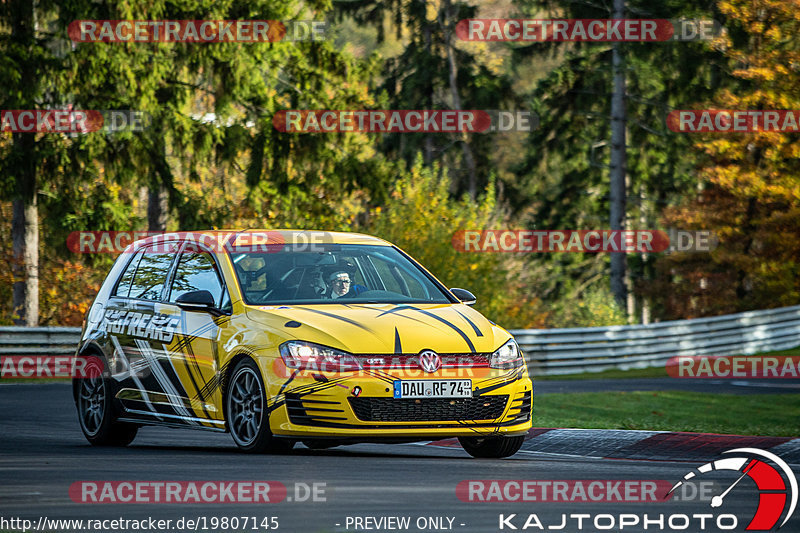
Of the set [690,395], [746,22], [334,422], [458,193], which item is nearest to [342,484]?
[334,422]

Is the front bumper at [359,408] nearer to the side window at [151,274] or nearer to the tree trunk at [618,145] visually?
the side window at [151,274]

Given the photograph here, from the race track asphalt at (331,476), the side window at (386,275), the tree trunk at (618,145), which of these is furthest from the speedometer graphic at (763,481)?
the tree trunk at (618,145)

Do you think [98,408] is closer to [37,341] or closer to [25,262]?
[37,341]

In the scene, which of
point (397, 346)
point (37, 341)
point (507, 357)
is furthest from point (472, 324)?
point (37, 341)

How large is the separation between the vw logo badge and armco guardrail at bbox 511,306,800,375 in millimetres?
18971

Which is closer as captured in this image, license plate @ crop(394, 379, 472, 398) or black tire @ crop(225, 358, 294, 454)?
license plate @ crop(394, 379, 472, 398)

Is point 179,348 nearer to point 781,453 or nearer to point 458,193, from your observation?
point 781,453

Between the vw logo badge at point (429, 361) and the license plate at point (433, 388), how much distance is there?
0.28 feet

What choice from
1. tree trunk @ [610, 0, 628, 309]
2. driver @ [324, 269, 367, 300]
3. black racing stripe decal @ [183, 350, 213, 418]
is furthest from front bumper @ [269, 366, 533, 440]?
tree trunk @ [610, 0, 628, 309]

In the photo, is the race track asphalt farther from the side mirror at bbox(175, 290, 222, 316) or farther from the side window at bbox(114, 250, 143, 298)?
the side window at bbox(114, 250, 143, 298)

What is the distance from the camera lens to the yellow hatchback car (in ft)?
31.8

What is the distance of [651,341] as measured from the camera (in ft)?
105

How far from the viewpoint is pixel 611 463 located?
10.4m

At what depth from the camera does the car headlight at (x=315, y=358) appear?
31.7 ft
